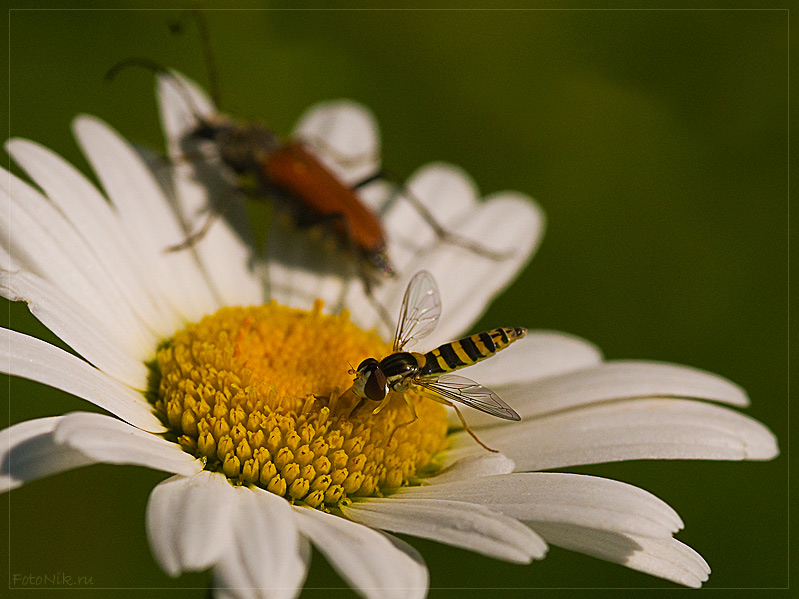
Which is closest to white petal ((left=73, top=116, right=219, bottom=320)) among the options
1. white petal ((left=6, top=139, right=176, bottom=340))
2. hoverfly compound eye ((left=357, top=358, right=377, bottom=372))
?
white petal ((left=6, top=139, right=176, bottom=340))

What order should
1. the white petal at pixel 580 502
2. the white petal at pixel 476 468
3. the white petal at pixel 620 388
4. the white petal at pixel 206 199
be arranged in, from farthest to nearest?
the white petal at pixel 206 199
the white petal at pixel 620 388
the white petal at pixel 476 468
the white petal at pixel 580 502

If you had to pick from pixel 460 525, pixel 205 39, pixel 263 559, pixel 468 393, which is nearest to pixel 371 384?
pixel 468 393

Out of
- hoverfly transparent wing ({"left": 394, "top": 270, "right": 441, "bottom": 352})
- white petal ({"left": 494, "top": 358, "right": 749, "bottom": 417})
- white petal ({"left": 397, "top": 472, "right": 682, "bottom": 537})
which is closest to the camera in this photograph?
white petal ({"left": 397, "top": 472, "right": 682, "bottom": 537})

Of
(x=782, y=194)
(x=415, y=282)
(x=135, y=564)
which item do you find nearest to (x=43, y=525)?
(x=135, y=564)

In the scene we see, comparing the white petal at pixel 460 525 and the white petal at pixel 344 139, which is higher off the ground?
the white petal at pixel 344 139

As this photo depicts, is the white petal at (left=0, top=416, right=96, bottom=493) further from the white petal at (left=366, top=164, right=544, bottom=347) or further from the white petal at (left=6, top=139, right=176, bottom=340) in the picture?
the white petal at (left=366, top=164, right=544, bottom=347)

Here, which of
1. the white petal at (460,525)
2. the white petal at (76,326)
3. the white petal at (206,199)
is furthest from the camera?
the white petal at (206,199)

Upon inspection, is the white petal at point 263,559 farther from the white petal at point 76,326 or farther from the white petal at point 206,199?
the white petal at point 206,199

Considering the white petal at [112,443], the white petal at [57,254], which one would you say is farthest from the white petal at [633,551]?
the white petal at [57,254]
